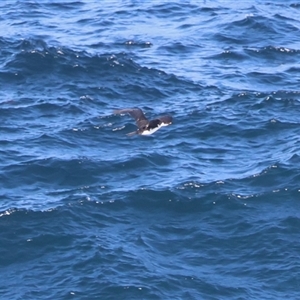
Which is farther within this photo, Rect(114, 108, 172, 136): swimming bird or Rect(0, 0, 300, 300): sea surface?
Rect(114, 108, 172, 136): swimming bird

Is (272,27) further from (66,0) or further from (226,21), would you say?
(66,0)

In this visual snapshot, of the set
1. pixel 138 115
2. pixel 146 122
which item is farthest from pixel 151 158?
pixel 138 115

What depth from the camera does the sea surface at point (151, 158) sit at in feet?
93.0

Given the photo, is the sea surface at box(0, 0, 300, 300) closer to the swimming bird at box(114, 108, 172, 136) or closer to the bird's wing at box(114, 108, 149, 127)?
the swimming bird at box(114, 108, 172, 136)

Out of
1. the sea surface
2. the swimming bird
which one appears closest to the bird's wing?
the swimming bird

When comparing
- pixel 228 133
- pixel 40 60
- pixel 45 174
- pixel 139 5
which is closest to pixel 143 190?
pixel 45 174

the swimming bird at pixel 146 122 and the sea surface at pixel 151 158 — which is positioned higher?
the swimming bird at pixel 146 122

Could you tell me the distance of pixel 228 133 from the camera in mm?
38000

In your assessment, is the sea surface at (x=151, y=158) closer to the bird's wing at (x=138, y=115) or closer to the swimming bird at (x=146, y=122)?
the swimming bird at (x=146, y=122)

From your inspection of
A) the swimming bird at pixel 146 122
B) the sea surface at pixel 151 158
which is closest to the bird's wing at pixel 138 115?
the swimming bird at pixel 146 122

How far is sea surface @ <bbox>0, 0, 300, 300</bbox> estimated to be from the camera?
93.0ft

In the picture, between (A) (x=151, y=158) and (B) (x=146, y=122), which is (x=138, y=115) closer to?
(B) (x=146, y=122)

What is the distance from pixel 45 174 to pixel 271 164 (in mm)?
8713

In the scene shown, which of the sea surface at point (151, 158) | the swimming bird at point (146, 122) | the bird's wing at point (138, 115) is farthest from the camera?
the bird's wing at point (138, 115)
